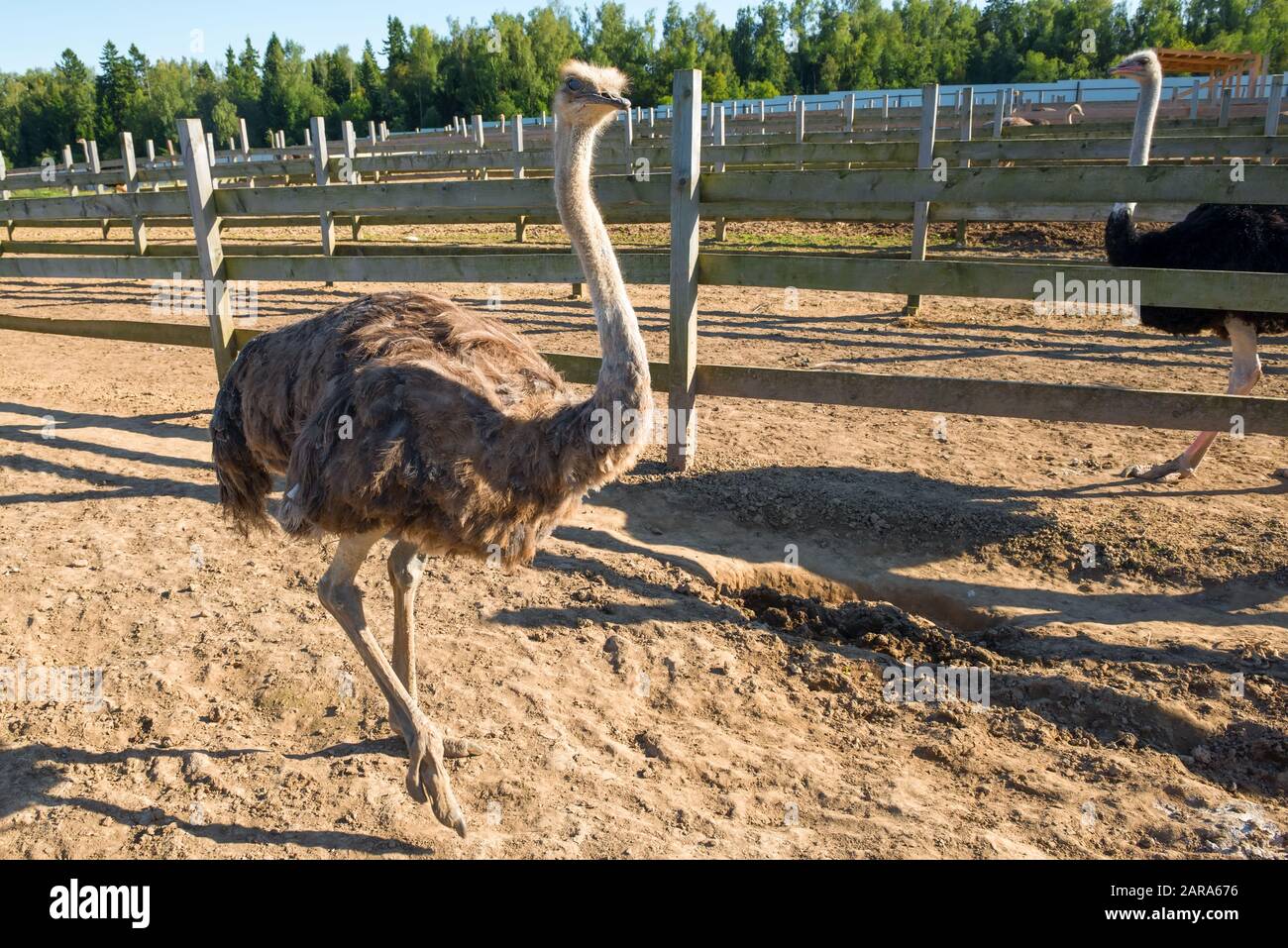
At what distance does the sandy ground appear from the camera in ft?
8.98

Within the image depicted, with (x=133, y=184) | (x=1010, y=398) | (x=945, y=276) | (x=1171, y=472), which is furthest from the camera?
(x=133, y=184)

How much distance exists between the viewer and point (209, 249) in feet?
18.6

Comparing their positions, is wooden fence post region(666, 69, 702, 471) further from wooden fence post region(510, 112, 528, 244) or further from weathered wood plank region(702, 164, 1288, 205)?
wooden fence post region(510, 112, 528, 244)

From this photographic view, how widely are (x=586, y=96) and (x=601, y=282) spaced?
0.58 m

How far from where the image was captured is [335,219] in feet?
44.2

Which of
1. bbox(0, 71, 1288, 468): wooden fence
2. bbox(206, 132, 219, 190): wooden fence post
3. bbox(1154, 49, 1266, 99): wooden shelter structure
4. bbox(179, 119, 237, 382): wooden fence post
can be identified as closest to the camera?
bbox(0, 71, 1288, 468): wooden fence

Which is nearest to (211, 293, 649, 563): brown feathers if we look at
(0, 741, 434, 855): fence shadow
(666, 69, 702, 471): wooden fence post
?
(0, 741, 434, 855): fence shadow

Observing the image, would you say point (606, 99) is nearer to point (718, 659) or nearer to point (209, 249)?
point (718, 659)

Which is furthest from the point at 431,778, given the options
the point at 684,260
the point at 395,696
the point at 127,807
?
the point at 684,260

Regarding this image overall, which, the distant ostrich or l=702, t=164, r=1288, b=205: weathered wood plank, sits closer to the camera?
l=702, t=164, r=1288, b=205: weathered wood plank

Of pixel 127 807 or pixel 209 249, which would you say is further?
pixel 209 249

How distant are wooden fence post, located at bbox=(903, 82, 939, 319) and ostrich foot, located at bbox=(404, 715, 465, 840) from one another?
6909 mm

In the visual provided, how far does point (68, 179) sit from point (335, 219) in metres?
4.41
